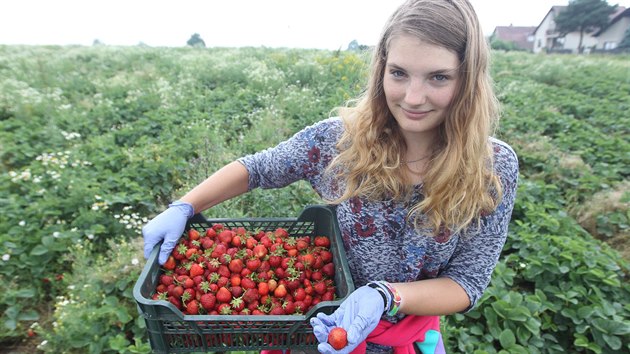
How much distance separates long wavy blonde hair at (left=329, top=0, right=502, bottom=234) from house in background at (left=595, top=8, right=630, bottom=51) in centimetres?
4963

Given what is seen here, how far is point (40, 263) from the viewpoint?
9.91ft

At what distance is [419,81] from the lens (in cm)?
136

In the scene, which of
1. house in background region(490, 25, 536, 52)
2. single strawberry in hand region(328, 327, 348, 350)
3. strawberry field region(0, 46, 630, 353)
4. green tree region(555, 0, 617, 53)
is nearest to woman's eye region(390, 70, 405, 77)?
single strawberry in hand region(328, 327, 348, 350)

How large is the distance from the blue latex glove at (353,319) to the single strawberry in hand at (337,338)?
0.6 inches

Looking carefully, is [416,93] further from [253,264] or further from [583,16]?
[583,16]

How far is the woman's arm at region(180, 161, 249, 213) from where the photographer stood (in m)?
1.81

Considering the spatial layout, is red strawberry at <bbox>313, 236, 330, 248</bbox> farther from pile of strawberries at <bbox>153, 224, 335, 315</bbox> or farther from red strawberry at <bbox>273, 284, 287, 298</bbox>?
red strawberry at <bbox>273, 284, 287, 298</bbox>

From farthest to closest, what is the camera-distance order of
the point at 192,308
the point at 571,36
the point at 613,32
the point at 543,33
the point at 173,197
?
the point at 543,33 → the point at 571,36 → the point at 613,32 → the point at 173,197 → the point at 192,308

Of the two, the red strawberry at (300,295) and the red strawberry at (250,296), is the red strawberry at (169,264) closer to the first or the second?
the red strawberry at (250,296)

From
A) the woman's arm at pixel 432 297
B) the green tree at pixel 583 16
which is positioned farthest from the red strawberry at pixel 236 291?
the green tree at pixel 583 16

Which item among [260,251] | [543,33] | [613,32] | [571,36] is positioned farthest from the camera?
[543,33]

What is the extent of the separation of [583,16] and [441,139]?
52.1 m

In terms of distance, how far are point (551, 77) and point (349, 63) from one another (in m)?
8.50

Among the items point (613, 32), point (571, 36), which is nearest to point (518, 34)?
point (571, 36)
